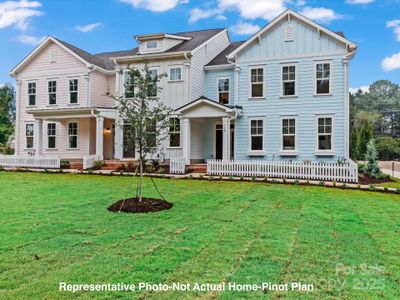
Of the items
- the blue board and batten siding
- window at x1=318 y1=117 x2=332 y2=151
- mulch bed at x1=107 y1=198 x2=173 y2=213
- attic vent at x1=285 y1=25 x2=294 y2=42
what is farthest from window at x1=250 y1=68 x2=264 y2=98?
mulch bed at x1=107 y1=198 x2=173 y2=213

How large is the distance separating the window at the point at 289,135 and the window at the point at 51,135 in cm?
1478

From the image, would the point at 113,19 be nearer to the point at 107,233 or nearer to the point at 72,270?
the point at 107,233

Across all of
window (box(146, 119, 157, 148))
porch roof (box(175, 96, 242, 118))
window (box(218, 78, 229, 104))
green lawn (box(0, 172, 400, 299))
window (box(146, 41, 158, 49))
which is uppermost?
window (box(146, 41, 158, 49))

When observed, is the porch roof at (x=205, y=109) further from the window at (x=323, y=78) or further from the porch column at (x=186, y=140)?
the window at (x=323, y=78)

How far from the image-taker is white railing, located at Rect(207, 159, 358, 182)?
47.3 ft

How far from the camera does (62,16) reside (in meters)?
24.2

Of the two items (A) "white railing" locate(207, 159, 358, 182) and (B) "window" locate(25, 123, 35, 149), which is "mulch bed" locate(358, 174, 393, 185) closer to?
(A) "white railing" locate(207, 159, 358, 182)

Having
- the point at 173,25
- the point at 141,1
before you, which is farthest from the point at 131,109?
the point at 173,25

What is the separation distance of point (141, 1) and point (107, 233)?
874 inches

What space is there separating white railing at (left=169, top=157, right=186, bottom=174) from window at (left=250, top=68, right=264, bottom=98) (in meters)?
5.40

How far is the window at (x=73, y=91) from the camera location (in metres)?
21.9

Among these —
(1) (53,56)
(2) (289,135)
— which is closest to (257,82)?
(2) (289,135)

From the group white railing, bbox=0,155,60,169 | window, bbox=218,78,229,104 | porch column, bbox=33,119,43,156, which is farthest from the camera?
porch column, bbox=33,119,43,156

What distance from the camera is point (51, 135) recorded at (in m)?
22.7
